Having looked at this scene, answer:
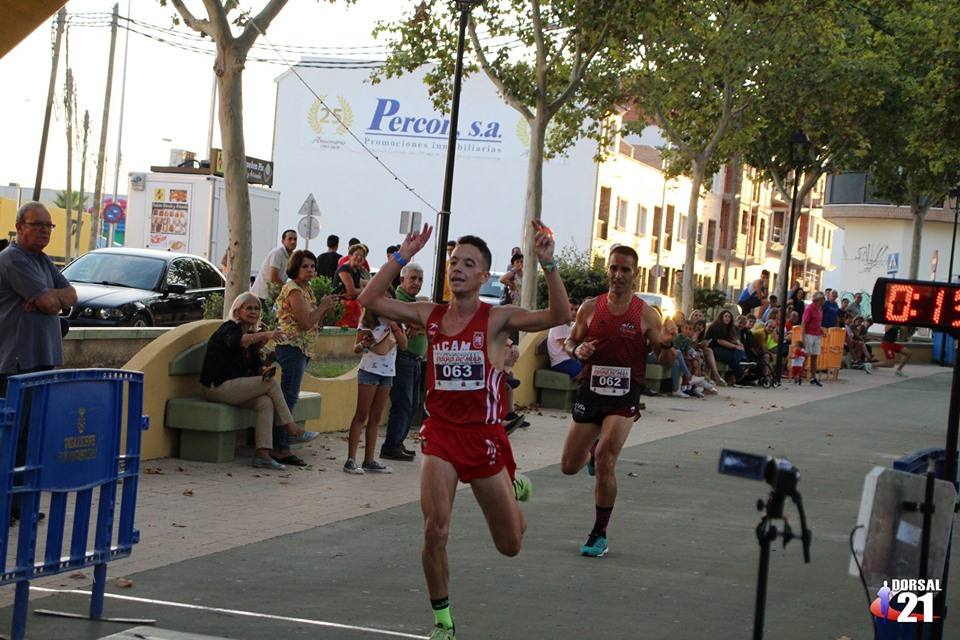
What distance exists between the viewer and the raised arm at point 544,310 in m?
7.23

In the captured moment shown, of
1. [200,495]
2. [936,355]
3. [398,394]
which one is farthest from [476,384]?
[936,355]

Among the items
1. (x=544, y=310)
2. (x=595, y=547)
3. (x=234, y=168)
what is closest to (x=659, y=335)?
(x=595, y=547)

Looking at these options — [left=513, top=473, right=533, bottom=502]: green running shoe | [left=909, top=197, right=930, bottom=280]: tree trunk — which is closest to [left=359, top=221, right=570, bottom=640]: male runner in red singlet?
[left=513, top=473, right=533, bottom=502]: green running shoe

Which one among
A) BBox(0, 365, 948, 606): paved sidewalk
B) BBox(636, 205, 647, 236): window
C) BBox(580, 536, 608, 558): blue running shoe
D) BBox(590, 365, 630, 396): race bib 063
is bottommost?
BBox(0, 365, 948, 606): paved sidewalk

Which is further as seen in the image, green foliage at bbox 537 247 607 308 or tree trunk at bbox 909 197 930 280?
tree trunk at bbox 909 197 930 280

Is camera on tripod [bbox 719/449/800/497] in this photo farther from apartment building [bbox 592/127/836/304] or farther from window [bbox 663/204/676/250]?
window [bbox 663/204/676/250]

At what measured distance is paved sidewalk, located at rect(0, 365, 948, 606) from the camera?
905cm

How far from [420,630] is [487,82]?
2109 inches

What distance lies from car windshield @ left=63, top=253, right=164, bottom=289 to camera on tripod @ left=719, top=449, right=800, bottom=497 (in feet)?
61.1

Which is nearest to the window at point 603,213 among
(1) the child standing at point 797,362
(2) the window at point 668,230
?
(2) the window at point 668,230

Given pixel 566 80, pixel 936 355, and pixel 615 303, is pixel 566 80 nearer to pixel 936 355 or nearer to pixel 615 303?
pixel 615 303

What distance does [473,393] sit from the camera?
7.21 meters

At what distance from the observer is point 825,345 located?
1335 inches

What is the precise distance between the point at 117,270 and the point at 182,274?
111 cm
